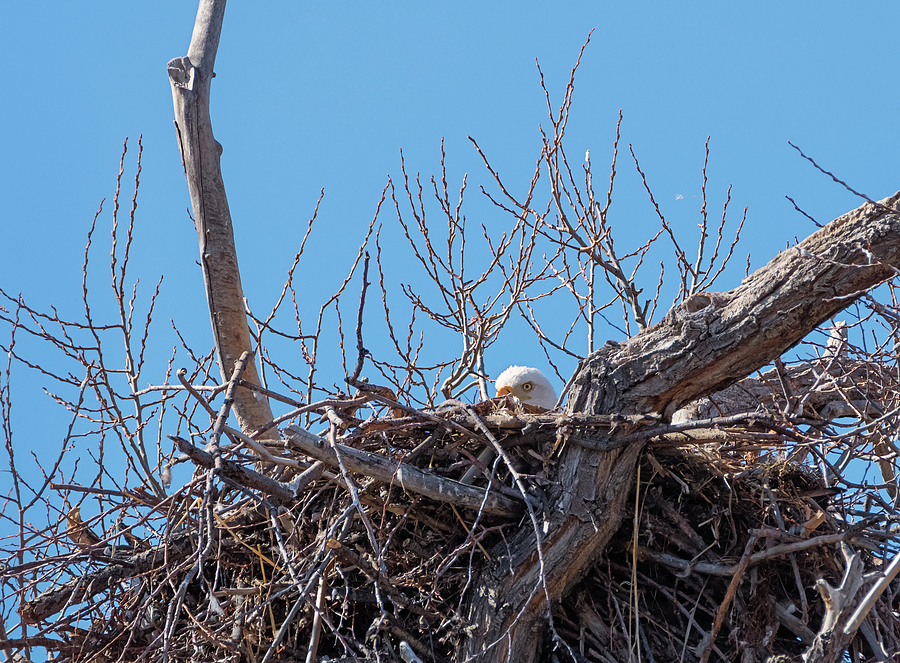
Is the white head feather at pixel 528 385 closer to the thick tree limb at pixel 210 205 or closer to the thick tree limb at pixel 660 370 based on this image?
the thick tree limb at pixel 210 205

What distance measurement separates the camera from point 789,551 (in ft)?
9.81

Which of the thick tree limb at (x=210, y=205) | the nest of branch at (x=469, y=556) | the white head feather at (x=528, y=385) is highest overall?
the thick tree limb at (x=210, y=205)

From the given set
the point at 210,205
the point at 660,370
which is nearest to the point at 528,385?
the point at 210,205

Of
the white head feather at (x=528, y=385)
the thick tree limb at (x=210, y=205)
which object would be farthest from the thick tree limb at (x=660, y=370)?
the white head feather at (x=528, y=385)

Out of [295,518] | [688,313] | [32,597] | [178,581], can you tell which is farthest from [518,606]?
[32,597]

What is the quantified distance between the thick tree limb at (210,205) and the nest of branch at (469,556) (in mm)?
849

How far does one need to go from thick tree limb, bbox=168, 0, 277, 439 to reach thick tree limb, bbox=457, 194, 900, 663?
1538 millimetres

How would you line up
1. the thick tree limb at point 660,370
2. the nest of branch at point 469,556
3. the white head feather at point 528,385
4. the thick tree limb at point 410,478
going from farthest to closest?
1. the white head feather at point 528,385
2. the nest of branch at point 469,556
3. the thick tree limb at point 410,478
4. the thick tree limb at point 660,370

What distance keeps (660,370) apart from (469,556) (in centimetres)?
94

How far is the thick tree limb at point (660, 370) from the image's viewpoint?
8.47 feet

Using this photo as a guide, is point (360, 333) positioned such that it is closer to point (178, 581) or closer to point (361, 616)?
point (361, 616)

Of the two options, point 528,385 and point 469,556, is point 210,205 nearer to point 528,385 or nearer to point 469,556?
point 469,556

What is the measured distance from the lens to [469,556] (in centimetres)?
307

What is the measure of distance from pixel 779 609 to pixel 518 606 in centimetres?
97
